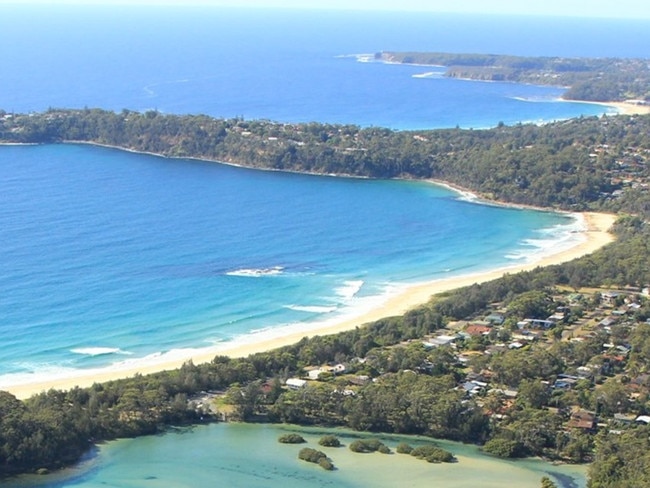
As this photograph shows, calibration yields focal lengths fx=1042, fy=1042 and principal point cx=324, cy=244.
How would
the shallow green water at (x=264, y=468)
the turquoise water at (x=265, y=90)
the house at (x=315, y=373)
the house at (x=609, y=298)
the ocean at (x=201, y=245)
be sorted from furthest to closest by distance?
the turquoise water at (x=265, y=90)
the house at (x=609, y=298)
the ocean at (x=201, y=245)
the house at (x=315, y=373)
the shallow green water at (x=264, y=468)

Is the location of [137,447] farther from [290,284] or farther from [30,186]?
[30,186]

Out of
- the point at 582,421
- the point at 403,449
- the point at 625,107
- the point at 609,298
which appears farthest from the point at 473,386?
the point at 625,107

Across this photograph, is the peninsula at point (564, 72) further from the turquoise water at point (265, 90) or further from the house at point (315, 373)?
the house at point (315, 373)

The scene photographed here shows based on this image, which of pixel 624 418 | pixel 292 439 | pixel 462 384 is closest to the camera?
pixel 292 439

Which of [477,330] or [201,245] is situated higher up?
[201,245]

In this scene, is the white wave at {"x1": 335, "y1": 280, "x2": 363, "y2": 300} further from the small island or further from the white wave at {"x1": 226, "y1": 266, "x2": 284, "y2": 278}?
the small island

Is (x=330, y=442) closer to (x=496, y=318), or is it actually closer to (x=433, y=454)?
(x=433, y=454)

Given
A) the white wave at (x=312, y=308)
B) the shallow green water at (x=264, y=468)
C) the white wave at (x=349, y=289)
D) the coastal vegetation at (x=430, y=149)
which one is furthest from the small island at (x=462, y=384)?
the coastal vegetation at (x=430, y=149)

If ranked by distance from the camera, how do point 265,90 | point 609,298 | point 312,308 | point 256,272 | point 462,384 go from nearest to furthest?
point 462,384
point 312,308
point 609,298
point 256,272
point 265,90

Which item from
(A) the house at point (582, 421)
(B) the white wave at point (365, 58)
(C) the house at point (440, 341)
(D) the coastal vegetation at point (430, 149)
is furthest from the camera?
(B) the white wave at point (365, 58)
